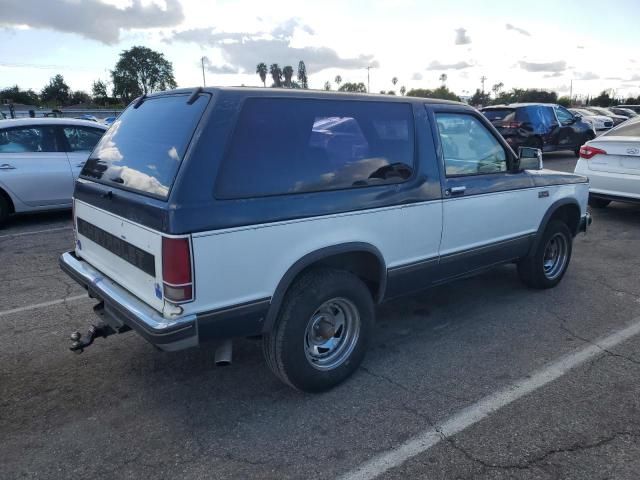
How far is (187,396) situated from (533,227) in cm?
339

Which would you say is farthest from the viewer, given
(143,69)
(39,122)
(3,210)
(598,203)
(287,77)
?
(143,69)

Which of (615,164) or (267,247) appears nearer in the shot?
(267,247)

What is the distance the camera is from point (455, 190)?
378 cm

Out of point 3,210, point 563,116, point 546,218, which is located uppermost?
point 563,116

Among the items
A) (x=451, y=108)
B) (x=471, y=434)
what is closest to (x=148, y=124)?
(x=451, y=108)

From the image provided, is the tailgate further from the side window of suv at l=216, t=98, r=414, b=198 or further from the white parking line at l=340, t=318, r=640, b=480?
the white parking line at l=340, t=318, r=640, b=480

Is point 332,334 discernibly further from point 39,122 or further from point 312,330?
point 39,122

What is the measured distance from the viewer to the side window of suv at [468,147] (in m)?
3.87

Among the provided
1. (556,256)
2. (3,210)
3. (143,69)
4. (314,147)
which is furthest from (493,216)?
(143,69)

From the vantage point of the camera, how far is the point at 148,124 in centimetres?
318

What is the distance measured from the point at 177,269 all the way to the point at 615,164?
745 cm

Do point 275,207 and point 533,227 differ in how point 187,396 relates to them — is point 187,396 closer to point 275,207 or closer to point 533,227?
point 275,207

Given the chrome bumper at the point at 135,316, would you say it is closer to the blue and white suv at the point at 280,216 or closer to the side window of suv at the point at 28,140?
the blue and white suv at the point at 280,216

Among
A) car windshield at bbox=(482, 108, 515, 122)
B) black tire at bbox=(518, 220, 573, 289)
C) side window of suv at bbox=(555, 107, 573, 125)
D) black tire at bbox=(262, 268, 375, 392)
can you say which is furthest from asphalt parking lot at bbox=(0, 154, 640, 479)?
side window of suv at bbox=(555, 107, 573, 125)
